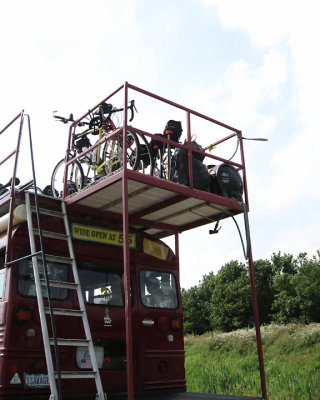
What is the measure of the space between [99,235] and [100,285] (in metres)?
0.78

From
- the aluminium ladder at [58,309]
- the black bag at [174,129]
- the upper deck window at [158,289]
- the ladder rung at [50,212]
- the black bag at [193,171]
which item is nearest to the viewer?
the aluminium ladder at [58,309]

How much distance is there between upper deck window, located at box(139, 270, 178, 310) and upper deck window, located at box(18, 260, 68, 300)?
4.68 ft

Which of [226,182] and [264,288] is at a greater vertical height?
[226,182]

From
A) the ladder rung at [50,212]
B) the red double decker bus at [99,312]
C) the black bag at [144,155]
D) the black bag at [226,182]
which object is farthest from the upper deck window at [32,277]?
the black bag at [226,182]

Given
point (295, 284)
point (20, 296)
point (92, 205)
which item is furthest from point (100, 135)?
point (295, 284)

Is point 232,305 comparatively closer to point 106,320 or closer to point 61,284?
point 106,320

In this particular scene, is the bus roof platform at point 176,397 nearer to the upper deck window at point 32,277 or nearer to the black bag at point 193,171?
the upper deck window at point 32,277

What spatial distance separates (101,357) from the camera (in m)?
6.27

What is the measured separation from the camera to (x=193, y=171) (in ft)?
21.6

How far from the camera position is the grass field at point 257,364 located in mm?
10758

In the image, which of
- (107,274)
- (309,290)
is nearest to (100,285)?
(107,274)

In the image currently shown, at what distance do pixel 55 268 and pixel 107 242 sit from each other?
1008mm

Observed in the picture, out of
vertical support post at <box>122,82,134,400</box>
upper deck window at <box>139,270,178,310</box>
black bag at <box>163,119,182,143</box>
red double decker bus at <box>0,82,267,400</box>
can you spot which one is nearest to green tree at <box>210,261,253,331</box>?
upper deck window at <box>139,270,178,310</box>

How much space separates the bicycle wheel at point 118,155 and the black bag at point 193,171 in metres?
0.72
